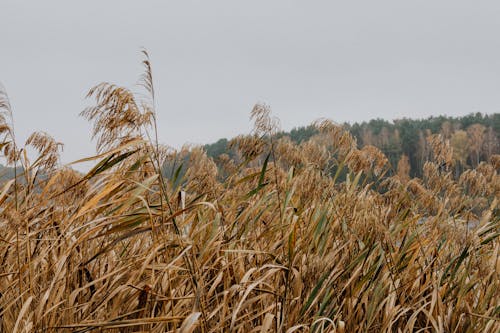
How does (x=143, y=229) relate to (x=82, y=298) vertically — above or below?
above

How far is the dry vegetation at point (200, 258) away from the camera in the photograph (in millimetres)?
1691

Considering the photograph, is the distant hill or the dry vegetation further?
the distant hill

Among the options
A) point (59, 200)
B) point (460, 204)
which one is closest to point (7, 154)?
point (59, 200)

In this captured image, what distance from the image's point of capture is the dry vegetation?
1.69 m

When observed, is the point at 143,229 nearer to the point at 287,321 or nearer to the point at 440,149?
the point at 287,321

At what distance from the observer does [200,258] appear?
1.81m

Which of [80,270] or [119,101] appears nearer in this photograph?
[119,101]

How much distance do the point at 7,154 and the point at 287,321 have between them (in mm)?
1483

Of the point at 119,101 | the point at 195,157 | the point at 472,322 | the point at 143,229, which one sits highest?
the point at 119,101

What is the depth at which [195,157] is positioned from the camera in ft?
8.44

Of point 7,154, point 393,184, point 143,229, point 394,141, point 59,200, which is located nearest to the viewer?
point 143,229

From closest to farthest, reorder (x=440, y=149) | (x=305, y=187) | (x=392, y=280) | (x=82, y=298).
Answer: (x=82, y=298) → (x=392, y=280) → (x=305, y=187) → (x=440, y=149)

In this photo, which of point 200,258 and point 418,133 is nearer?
point 200,258

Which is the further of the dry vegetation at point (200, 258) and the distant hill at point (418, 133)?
the distant hill at point (418, 133)
